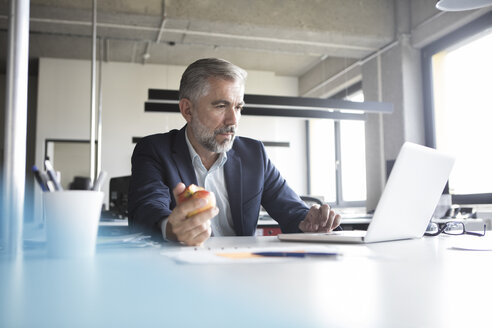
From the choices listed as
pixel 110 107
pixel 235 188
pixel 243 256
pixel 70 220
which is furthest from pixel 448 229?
pixel 110 107

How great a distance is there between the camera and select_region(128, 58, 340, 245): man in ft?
5.79

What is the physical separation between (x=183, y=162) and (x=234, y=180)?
223 mm

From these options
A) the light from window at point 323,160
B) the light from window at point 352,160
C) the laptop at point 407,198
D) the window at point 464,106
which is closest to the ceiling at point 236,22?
the window at point 464,106

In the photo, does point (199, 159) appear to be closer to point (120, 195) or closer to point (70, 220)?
point (70, 220)

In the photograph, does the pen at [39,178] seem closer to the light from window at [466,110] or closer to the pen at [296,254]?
the pen at [296,254]

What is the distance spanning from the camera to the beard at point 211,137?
1.98 meters

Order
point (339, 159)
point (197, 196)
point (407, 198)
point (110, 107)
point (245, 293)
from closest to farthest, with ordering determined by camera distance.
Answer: point (245, 293)
point (197, 196)
point (407, 198)
point (110, 107)
point (339, 159)

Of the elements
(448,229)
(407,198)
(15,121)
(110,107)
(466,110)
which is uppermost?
(110,107)

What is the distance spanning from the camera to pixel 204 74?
80.0 inches

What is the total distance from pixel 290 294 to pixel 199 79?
5.46 feet

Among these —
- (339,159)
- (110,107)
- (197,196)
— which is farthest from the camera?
(339,159)

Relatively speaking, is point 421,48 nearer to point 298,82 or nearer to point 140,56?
point 298,82

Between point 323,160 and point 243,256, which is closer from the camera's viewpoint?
point 243,256

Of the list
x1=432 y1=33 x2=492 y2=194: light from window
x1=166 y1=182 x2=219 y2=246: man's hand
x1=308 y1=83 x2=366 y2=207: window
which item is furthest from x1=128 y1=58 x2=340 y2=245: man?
x1=308 y1=83 x2=366 y2=207: window
